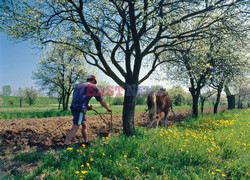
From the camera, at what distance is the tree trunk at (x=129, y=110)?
5555 millimetres

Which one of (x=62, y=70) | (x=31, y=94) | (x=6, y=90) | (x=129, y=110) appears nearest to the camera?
(x=129, y=110)

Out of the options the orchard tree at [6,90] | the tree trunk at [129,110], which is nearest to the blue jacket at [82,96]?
the tree trunk at [129,110]

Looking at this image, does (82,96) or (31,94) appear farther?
(31,94)

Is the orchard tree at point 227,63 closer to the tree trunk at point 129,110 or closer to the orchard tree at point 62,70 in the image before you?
the tree trunk at point 129,110

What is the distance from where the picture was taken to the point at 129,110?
222 inches

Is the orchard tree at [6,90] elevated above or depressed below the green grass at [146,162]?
above

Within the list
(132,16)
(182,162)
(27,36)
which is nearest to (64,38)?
(27,36)

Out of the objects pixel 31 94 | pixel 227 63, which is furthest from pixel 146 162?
pixel 31 94

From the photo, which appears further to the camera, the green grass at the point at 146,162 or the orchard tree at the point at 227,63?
the orchard tree at the point at 227,63

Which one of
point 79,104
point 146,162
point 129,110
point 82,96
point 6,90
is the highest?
point 6,90

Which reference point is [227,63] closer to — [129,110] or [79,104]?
[129,110]

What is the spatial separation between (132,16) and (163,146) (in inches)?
176

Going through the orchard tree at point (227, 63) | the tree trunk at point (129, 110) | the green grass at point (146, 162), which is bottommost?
the green grass at point (146, 162)

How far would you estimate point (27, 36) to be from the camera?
5992 millimetres
